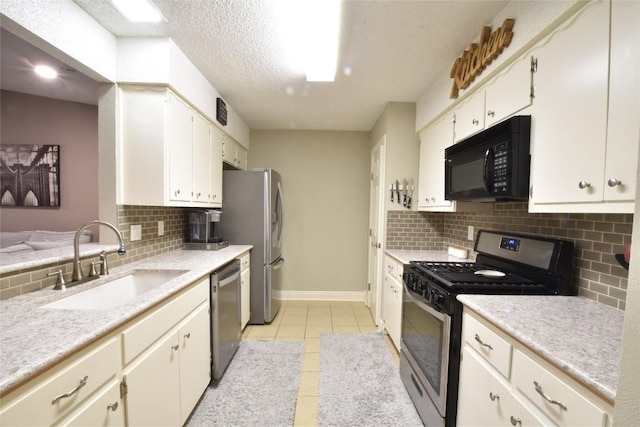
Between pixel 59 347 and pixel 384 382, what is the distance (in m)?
2.04

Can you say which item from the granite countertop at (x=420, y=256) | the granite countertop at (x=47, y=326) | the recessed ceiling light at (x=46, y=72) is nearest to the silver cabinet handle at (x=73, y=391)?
the granite countertop at (x=47, y=326)

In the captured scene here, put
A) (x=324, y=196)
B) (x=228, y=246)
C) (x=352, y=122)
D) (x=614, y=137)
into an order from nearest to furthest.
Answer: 1. (x=614, y=137)
2. (x=228, y=246)
3. (x=352, y=122)
4. (x=324, y=196)

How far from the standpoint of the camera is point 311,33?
Result: 170 cm

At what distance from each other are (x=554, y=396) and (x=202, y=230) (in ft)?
8.98

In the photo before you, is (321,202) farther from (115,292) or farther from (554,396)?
(554,396)

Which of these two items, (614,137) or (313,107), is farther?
(313,107)

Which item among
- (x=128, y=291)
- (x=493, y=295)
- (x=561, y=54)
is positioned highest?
(x=561, y=54)

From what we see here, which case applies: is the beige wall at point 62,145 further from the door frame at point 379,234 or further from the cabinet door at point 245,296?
the door frame at point 379,234

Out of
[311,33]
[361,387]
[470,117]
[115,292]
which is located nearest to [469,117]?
[470,117]

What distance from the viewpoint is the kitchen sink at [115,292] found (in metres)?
1.35

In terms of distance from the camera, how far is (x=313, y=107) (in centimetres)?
303

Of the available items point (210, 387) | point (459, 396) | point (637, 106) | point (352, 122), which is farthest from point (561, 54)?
point (210, 387)

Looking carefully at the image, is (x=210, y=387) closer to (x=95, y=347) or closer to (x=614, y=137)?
(x=95, y=347)

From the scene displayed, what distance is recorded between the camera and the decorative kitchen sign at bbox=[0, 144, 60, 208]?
10.6 ft
